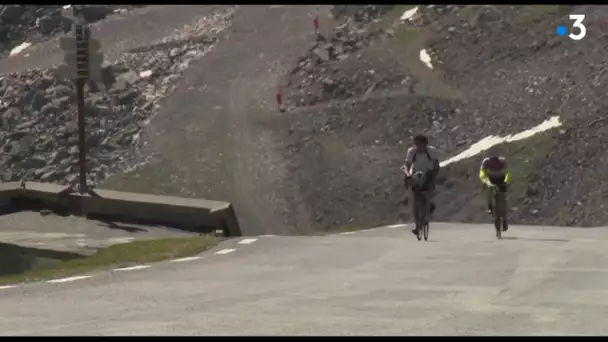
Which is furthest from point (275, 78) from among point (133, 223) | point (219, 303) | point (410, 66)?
point (219, 303)

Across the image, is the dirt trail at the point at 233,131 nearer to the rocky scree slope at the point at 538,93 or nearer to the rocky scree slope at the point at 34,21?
the rocky scree slope at the point at 538,93

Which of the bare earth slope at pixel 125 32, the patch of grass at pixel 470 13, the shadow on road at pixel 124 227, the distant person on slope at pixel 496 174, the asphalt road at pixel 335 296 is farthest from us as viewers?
the bare earth slope at pixel 125 32

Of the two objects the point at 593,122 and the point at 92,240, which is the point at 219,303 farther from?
the point at 593,122

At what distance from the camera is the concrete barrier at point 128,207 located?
23.8 metres

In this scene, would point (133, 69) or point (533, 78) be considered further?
point (133, 69)

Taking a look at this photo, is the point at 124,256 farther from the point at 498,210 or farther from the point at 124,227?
the point at 124,227

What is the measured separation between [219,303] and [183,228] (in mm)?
14490

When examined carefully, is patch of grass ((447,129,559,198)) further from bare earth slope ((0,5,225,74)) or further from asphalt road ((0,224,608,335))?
bare earth slope ((0,5,225,74))

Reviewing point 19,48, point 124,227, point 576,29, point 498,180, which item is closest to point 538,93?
point 576,29

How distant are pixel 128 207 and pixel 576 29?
28.2 m

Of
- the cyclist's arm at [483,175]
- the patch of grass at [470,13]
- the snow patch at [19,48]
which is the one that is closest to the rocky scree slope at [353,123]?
the patch of grass at [470,13]

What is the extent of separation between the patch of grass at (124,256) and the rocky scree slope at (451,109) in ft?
50.6

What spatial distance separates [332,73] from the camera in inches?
1836

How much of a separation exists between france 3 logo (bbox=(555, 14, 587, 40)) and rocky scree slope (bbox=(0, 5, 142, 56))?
31.9 meters
